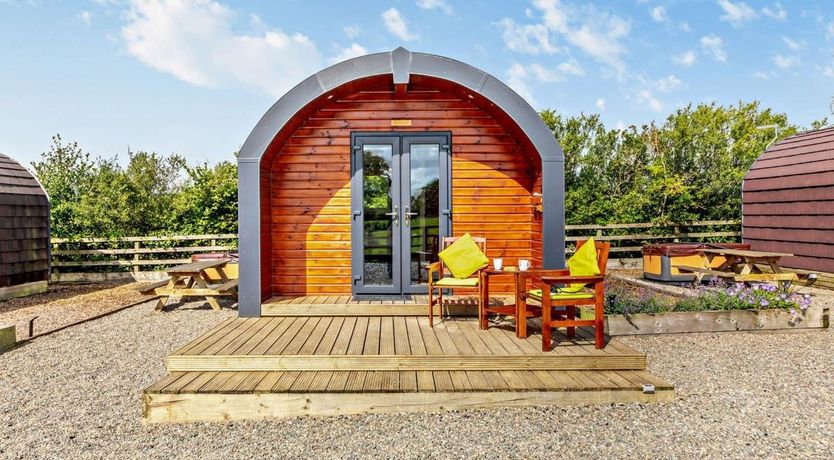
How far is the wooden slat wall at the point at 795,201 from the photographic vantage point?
758cm

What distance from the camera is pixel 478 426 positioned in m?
2.67

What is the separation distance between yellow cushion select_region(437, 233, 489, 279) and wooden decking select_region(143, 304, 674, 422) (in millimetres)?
556

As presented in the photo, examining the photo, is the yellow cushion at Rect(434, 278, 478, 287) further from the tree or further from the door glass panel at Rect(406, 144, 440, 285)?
the tree

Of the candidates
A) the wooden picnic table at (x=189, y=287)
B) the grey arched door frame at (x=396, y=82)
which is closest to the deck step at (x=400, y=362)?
the grey arched door frame at (x=396, y=82)

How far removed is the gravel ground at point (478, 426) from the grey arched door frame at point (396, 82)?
1.38 m

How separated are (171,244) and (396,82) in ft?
23.7

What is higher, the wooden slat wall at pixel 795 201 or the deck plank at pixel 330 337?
the wooden slat wall at pixel 795 201

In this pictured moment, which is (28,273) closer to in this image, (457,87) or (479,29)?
(457,87)

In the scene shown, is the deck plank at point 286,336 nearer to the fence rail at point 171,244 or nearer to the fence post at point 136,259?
the fence rail at point 171,244

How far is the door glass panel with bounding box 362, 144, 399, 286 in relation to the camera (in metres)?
5.11

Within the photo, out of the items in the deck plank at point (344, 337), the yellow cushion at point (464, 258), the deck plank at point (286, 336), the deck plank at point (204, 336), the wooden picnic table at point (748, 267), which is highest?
the yellow cushion at point (464, 258)

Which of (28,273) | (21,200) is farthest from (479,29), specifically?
(28,273)

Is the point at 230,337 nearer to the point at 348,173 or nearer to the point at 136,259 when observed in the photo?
the point at 348,173

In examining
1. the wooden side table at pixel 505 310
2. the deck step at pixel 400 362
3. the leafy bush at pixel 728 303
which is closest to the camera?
the deck step at pixel 400 362
